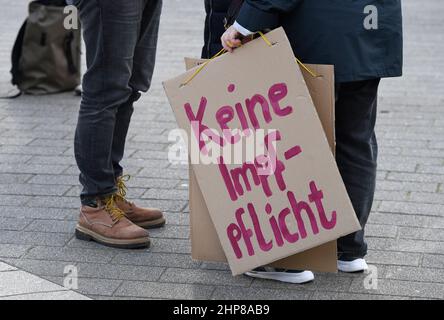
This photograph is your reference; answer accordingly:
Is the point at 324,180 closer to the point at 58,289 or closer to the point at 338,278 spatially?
the point at 338,278

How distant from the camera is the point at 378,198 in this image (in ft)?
16.5

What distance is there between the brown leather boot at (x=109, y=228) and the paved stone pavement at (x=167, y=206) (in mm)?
47

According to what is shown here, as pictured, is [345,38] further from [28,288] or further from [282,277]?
[28,288]

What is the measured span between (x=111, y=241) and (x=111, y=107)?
59 cm

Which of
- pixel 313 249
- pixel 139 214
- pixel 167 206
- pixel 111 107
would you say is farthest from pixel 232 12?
pixel 167 206

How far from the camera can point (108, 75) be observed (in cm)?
429

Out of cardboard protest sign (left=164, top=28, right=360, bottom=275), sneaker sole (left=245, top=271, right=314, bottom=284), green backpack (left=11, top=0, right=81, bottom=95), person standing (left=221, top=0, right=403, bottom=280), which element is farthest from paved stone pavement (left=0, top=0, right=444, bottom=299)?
person standing (left=221, top=0, right=403, bottom=280)

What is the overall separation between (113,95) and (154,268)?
2.56 ft

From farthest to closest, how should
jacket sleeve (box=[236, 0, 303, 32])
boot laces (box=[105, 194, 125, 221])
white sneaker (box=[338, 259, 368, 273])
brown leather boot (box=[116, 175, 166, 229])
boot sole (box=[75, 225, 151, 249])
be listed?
brown leather boot (box=[116, 175, 166, 229]) → boot laces (box=[105, 194, 125, 221]) → boot sole (box=[75, 225, 151, 249]) → white sneaker (box=[338, 259, 368, 273]) → jacket sleeve (box=[236, 0, 303, 32])

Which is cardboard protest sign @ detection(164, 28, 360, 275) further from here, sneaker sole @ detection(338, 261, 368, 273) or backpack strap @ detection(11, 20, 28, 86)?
backpack strap @ detection(11, 20, 28, 86)

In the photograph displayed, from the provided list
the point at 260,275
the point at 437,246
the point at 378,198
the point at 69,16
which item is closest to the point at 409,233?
the point at 437,246

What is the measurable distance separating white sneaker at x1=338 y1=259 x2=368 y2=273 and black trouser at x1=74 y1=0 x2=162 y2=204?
1118mm

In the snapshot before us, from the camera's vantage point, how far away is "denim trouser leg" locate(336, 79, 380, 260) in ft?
12.6

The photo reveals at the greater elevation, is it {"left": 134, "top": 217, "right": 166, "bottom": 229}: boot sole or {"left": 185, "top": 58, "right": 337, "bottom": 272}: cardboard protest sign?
{"left": 185, "top": 58, "right": 337, "bottom": 272}: cardboard protest sign
